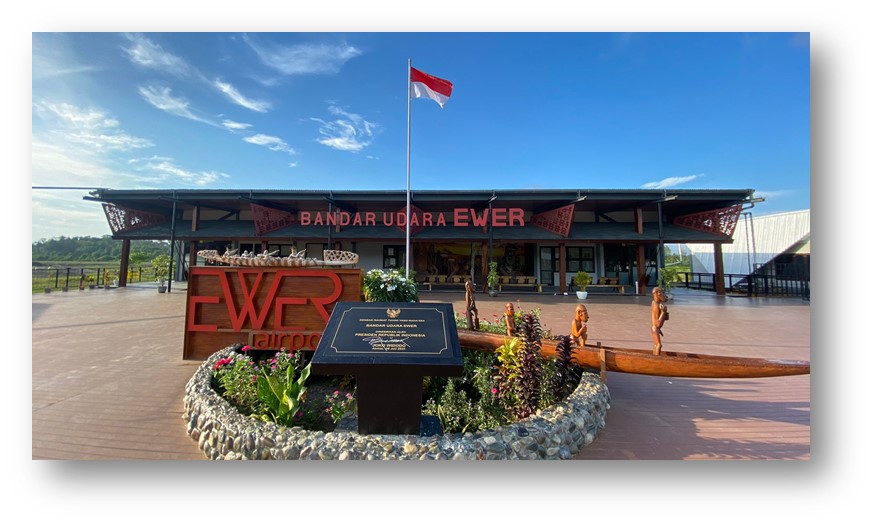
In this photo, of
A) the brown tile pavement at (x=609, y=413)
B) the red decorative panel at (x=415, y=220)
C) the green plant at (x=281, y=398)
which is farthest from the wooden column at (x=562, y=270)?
the green plant at (x=281, y=398)

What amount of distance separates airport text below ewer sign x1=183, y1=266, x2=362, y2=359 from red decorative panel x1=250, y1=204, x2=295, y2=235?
500 inches

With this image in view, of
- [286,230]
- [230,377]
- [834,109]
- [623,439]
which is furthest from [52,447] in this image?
[286,230]

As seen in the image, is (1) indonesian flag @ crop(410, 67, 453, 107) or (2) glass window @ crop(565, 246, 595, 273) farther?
(2) glass window @ crop(565, 246, 595, 273)

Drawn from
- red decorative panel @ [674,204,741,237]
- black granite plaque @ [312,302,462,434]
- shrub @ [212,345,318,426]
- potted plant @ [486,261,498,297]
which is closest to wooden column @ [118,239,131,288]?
shrub @ [212,345,318,426]

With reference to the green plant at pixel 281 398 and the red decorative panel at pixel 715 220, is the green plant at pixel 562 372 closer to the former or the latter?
the green plant at pixel 281 398

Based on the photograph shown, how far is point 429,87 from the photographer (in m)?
7.41

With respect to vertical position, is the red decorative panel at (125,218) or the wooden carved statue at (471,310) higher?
the red decorative panel at (125,218)

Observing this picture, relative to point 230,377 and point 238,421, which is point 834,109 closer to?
point 238,421

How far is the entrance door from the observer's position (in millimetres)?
18609

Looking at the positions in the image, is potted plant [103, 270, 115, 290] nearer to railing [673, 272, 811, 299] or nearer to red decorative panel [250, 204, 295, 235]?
red decorative panel [250, 204, 295, 235]

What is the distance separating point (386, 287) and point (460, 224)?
10880 mm

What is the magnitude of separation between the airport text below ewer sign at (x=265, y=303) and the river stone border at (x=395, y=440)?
1414 mm

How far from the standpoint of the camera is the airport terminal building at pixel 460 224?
15.5 m

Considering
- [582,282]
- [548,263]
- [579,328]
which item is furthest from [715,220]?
[579,328]
